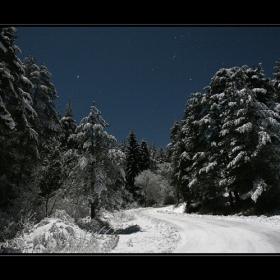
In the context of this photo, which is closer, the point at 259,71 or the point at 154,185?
the point at 259,71

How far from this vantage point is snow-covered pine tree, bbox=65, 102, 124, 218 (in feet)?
48.7

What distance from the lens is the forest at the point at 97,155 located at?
1202cm

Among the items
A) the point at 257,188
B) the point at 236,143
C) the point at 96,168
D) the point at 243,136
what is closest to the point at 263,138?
the point at 243,136

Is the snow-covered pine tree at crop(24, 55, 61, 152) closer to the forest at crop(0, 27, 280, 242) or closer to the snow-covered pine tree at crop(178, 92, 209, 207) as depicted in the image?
the forest at crop(0, 27, 280, 242)

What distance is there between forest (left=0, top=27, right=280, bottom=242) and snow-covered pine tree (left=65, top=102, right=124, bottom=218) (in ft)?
0.25

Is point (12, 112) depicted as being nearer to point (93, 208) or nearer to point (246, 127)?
point (93, 208)

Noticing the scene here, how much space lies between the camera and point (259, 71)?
2095cm

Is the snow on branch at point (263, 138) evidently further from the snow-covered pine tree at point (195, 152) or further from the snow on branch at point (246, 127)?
the snow-covered pine tree at point (195, 152)

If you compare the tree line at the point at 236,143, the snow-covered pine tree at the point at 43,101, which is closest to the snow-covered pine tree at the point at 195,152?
the tree line at the point at 236,143

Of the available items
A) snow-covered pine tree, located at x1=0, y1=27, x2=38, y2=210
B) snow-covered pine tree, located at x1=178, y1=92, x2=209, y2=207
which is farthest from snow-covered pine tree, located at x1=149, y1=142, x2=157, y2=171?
snow-covered pine tree, located at x1=0, y1=27, x2=38, y2=210

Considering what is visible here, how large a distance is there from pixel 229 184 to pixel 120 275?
16.7 meters

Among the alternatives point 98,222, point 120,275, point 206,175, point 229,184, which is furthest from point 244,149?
point 120,275

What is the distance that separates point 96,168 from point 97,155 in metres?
1.31
